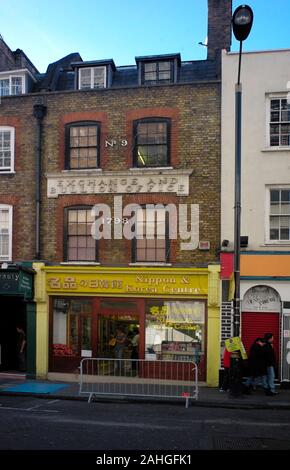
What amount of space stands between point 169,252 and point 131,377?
402cm

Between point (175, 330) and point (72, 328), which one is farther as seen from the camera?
point (72, 328)

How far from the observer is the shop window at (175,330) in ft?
51.8

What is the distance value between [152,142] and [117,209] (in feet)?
8.06

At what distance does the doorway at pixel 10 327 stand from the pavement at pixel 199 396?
6.35 ft

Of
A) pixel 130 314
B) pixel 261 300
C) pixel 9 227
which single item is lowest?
pixel 130 314

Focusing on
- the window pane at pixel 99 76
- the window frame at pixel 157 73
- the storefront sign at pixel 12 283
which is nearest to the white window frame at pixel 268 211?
the window frame at pixel 157 73

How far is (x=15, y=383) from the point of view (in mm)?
15547

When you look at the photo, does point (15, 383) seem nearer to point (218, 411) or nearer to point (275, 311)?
point (218, 411)

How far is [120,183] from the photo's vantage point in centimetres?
1641

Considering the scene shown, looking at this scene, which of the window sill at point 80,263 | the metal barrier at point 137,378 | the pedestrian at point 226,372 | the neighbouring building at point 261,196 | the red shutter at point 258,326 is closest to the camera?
the metal barrier at point 137,378

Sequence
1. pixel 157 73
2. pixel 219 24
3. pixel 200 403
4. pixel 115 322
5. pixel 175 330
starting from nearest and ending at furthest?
1. pixel 200 403
2. pixel 175 330
3. pixel 115 322
4. pixel 157 73
5. pixel 219 24

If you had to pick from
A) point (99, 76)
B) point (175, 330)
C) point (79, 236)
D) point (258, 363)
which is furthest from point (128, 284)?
point (99, 76)

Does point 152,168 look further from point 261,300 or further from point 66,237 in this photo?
point 261,300

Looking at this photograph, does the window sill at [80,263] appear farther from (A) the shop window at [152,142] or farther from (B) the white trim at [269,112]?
(B) the white trim at [269,112]
